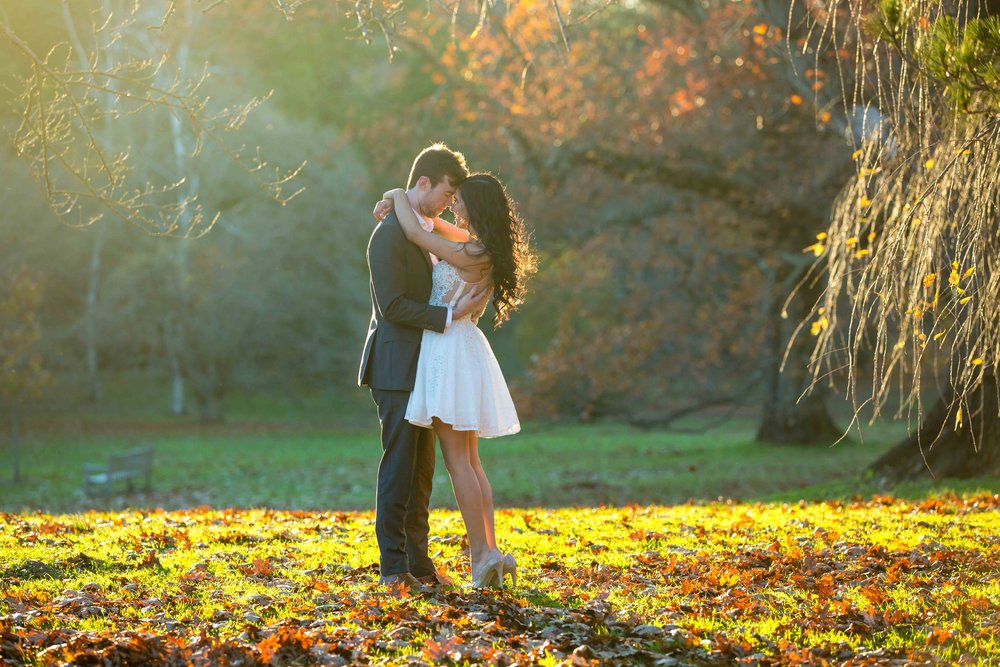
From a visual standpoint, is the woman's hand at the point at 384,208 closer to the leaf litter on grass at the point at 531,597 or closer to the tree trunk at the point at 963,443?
the leaf litter on grass at the point at 531,597

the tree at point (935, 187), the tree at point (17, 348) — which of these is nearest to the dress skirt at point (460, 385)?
the tree at point (935, 187)

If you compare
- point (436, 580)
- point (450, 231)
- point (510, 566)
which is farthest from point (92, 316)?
point (510, 566)

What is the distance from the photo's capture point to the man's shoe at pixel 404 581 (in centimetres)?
567

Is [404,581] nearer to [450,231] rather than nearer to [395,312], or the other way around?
[395,312]

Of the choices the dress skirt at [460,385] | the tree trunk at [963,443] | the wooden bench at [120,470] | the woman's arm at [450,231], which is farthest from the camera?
the wooden bench at [120,470]

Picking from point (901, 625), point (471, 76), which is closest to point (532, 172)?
point (471, 76)

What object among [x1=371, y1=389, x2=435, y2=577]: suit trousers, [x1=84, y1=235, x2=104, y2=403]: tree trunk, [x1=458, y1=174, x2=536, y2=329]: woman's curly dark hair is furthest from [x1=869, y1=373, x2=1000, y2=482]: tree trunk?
[x1=84, y1=235, x2=104, y2=403]: tree trunk

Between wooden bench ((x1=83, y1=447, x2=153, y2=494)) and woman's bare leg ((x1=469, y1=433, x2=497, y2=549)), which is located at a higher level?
woman's bare leg ((x1=469, y1=433, x2=497, y2=549))

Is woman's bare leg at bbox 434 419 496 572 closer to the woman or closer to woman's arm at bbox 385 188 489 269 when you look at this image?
the woman

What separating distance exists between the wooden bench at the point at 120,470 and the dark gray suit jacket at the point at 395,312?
46.2ft

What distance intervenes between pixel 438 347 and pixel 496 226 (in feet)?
2.26

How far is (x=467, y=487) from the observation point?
18.9 ft

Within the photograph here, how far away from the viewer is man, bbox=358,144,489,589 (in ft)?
18.6

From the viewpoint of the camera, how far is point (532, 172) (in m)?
19.6
